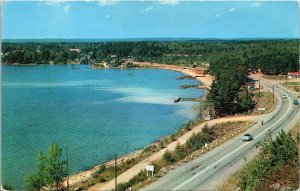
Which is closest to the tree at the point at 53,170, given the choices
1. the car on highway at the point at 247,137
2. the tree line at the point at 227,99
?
the car on highway at the point at 247,137

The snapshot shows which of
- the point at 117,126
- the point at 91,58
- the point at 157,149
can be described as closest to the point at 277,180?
the point at 157,149

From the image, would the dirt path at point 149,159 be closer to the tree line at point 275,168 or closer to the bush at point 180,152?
the bush at point 180,152

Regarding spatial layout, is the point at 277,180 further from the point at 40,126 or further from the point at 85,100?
the point at 85,100

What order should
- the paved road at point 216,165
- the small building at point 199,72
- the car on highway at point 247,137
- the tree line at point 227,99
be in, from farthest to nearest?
1. the small building at point 199,72
2. the tree line at point 227,99
3. the car on highway at point 247,137
4. the paved road at point 216,165

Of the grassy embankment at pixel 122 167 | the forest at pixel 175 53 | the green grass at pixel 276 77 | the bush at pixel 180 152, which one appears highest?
the forest at pixel 175 53

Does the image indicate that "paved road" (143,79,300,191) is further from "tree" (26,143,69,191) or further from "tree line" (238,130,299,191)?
"tree" (26,143,69,191)

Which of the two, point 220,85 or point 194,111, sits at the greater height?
point 220,85
